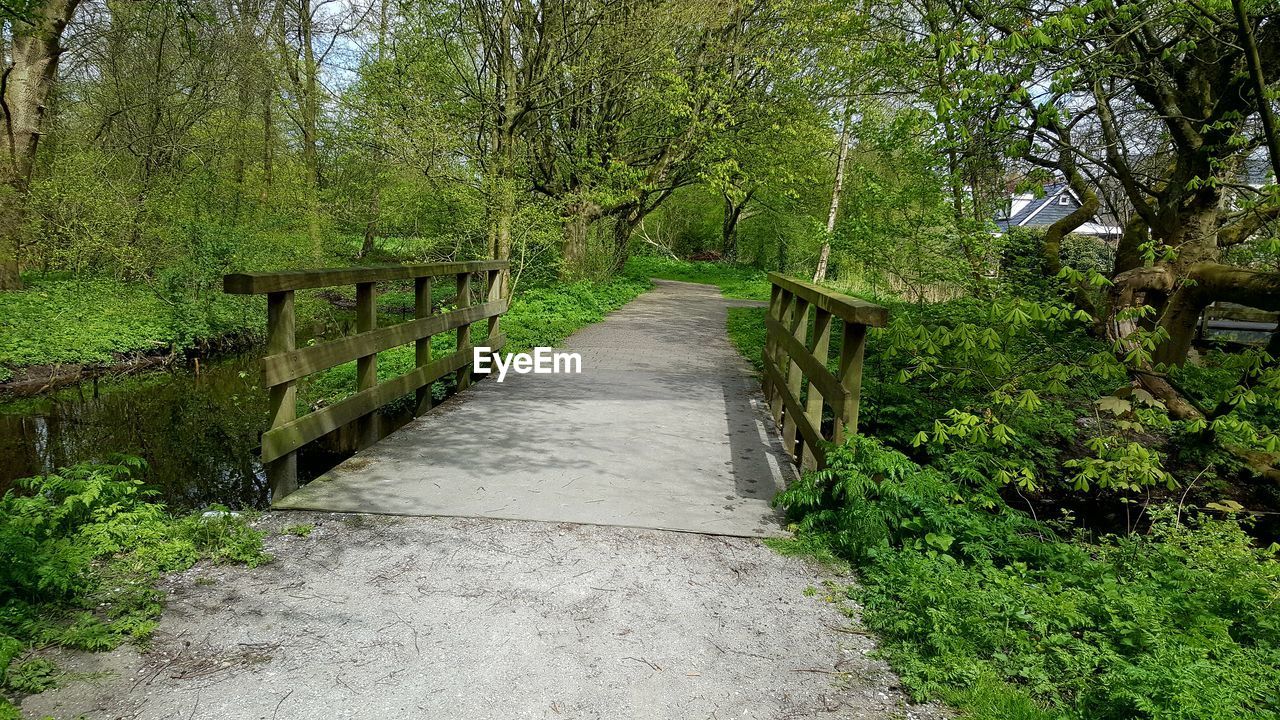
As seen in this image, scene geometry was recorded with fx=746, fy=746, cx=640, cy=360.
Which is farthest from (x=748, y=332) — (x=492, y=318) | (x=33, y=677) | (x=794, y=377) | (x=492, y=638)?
(x=33, y=677)

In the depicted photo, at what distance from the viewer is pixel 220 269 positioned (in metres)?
13.5

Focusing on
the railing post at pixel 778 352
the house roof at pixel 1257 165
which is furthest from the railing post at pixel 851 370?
the house roof at pixel 1257 165

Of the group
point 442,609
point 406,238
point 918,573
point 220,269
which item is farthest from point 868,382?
point 220,269

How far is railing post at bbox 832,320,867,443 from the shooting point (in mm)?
3986

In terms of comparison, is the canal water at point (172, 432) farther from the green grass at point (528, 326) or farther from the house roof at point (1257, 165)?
the house roof at point (1257, 165)

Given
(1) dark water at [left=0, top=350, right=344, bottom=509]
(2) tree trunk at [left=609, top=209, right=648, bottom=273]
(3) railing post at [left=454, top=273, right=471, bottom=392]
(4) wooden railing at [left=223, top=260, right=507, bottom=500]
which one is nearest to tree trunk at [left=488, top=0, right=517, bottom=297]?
(3) railing post at [left=454, top=273, right=471, bottom=392]

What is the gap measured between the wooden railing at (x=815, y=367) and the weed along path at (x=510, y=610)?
1.56 feet

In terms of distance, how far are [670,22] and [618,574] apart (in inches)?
529

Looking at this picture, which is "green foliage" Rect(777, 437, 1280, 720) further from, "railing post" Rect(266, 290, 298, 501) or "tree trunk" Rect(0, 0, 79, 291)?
"tree trunk" Rect(0, 0, 79, 291)

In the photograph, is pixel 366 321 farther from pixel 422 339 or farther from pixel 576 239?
pixel 576 239

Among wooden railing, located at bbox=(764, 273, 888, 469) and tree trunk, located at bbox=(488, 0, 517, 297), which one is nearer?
wooden railing, located at bbox=(764, 273, 888, 469)

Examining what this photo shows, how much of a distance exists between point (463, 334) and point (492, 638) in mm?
5341

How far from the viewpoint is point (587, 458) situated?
523cm

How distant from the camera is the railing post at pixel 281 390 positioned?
13.8 ft
